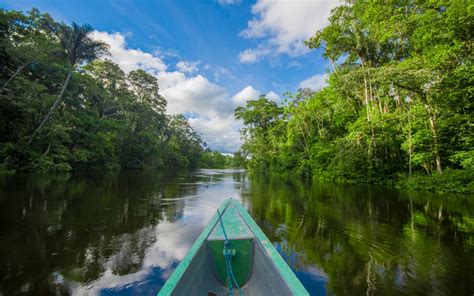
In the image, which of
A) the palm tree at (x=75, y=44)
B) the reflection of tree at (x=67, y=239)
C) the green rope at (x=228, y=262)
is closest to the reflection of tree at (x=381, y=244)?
the green rope at (x=228, y=262)

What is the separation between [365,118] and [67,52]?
28808 millimetres

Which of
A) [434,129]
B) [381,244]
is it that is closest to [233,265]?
[381,244]

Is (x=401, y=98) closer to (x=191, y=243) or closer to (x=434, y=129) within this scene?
(x=434, y=129)

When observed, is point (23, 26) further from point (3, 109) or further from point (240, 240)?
point (240, 240)

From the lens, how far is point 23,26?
54.3 ft

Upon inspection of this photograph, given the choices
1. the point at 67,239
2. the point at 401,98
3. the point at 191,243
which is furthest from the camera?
the point at 401,98

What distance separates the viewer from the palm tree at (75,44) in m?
20.8

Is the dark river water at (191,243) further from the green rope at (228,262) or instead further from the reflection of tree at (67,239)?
the green rope at (228,262)

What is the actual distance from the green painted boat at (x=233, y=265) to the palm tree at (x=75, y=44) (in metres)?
23.5

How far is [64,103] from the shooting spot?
22406 mm

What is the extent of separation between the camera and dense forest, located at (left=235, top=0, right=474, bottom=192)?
34.8ft

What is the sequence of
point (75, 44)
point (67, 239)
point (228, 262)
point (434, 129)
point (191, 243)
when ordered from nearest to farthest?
point (228, 262)
point (67, 239)
point (191, 243)
point (434, 129)
point (75, 44)

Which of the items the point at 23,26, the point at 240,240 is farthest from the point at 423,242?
the point at 23,26

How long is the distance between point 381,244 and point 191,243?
3761mm
